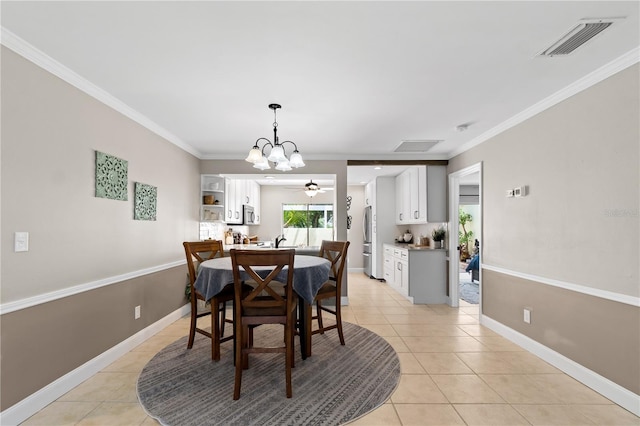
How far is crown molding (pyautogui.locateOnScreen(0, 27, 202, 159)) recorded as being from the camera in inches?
78.5

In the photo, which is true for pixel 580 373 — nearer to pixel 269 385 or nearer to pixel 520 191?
pixel 520 191

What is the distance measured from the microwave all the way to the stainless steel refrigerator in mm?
2701

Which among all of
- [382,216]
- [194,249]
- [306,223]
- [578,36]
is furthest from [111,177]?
[306,223]

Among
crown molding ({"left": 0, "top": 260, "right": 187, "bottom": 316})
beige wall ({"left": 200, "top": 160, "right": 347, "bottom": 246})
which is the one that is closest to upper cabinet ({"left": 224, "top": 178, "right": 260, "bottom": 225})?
beige wall ({"left": 200, "top": 160, "right": 347, "bottom": 246})

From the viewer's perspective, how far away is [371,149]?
4.90 m

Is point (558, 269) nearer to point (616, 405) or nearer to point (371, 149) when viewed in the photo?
point (616, 405)

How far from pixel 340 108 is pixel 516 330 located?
2938mm

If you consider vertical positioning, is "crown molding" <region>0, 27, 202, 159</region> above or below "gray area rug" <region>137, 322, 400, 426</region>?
above

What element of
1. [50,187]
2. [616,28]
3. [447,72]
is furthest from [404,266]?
[50,187]

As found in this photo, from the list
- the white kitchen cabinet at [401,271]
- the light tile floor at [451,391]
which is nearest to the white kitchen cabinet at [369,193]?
the white kitchen cabinet at [401,271]

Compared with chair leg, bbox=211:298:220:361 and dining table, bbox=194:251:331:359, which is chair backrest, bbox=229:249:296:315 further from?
chair leg, bbox=211:298:220:361

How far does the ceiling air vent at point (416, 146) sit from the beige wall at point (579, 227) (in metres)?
0.97

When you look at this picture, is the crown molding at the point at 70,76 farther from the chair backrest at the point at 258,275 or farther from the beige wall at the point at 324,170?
the chair backrest at the point at 258,275

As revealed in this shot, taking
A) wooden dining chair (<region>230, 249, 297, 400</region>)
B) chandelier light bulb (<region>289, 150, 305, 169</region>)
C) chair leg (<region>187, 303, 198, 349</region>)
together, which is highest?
chandelier light bulb (<region>289, 150, 305, 169</region>)
